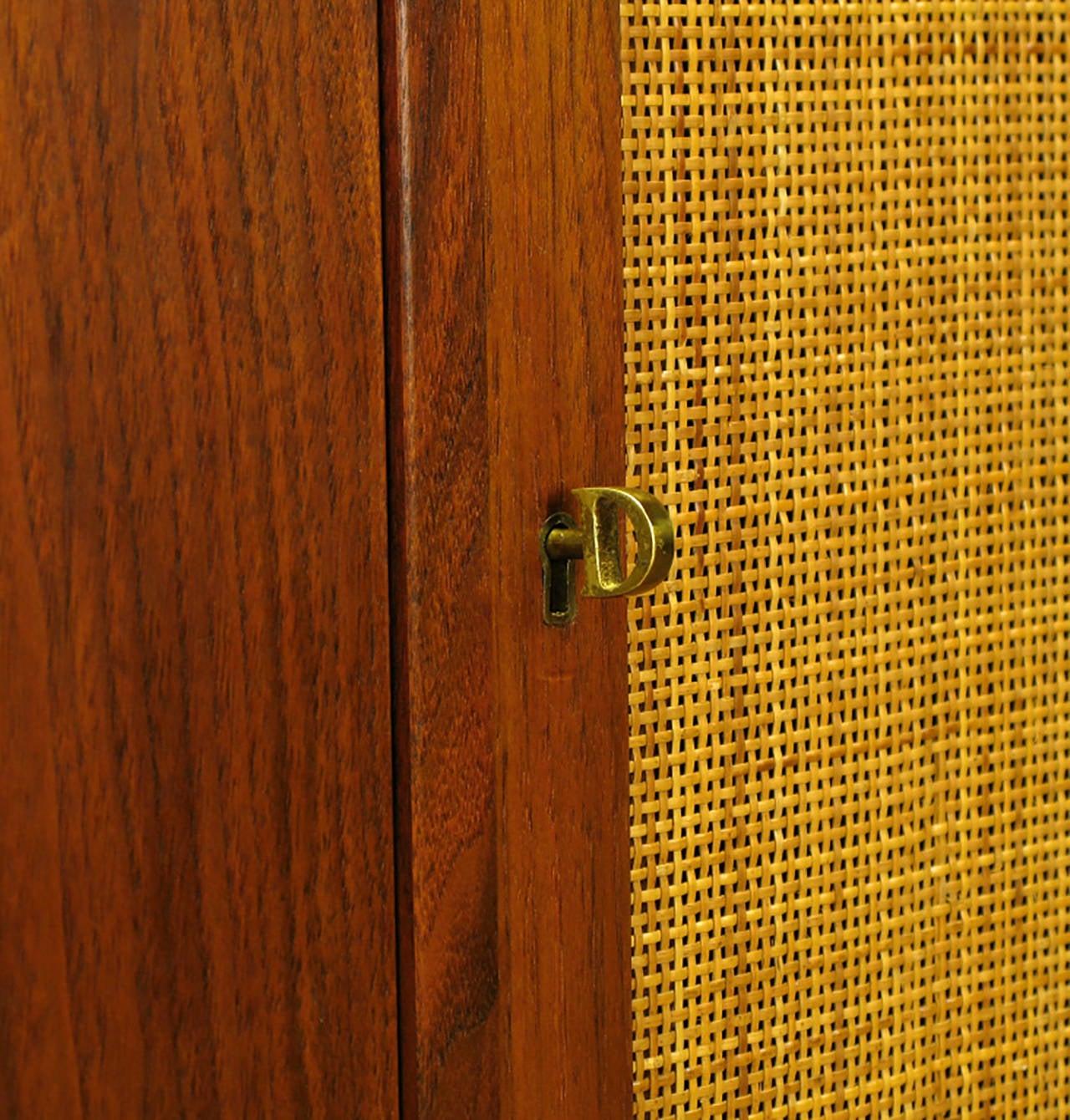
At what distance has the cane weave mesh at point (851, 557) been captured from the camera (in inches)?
25.9

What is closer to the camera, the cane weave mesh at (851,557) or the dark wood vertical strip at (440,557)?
the dark wood vertical strip at (440,557)

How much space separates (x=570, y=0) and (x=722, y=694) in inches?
11.4

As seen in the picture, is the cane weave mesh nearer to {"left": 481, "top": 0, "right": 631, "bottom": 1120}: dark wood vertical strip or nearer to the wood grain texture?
{"left": 481, "top": 0, "right": 631, "bottom": 1120}: dark wood vertical strip

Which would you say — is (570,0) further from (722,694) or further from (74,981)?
(74,981)

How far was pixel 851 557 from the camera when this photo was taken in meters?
0.71

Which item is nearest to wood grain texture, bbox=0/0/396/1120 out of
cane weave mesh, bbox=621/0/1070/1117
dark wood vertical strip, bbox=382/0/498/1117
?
dark wood vertical strip, bbox=382/0/498/1117

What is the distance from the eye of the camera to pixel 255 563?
0.54m

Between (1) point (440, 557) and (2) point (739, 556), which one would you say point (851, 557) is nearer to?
(2) point (739, 556)

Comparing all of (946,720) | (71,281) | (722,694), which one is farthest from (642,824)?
→ (71,281)

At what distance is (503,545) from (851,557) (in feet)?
0.64

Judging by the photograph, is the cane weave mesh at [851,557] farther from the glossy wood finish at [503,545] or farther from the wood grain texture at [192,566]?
the wood grain texture at [192,566]

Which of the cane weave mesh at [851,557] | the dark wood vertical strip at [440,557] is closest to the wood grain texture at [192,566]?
the dark wood vertical strip at [440,557]

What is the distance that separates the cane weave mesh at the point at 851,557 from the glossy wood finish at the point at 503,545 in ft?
0.11

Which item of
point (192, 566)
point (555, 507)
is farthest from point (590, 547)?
point (192, 566)
